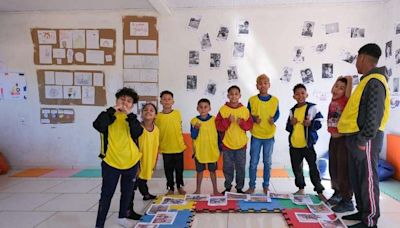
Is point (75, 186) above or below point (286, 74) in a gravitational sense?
below

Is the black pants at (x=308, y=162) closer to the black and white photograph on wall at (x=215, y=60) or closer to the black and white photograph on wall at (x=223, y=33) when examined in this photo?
the black and white photograph on wall at (x=215, y=60)

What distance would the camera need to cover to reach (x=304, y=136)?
2.96 meters

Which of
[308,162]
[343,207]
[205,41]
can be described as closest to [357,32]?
[205,41]

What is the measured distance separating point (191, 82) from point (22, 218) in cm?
255

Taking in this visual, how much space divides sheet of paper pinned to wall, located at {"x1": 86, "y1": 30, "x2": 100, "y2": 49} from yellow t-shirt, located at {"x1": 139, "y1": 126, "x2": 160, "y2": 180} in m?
2.23

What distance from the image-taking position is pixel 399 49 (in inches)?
143

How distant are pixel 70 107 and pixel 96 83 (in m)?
0.53

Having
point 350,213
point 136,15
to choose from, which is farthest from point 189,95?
point 350,213

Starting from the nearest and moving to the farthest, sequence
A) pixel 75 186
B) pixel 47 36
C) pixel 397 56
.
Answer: pixel 75 186 < pixel 397 56 < pixel 47 36

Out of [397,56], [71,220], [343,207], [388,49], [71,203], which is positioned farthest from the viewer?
[388,49]

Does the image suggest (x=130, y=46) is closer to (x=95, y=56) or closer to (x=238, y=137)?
(x=95, y=56)

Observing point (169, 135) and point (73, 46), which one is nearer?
point (169, 135)

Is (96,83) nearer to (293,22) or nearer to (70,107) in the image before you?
(70,107)

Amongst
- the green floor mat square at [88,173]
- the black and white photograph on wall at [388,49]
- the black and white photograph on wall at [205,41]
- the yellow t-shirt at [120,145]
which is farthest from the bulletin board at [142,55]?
the black and white photograph on wall at [388,49]
